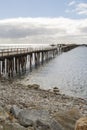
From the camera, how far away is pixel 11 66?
1614 inches

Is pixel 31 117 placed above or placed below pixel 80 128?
below

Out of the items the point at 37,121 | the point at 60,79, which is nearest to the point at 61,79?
the point at 60,79

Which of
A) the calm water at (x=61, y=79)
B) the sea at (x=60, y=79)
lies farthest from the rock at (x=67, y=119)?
the calm water at (x=61, y=79)

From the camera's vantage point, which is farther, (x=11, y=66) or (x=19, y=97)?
(x=11, y=66)

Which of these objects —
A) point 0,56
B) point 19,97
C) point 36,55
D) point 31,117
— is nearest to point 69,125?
point 31,117

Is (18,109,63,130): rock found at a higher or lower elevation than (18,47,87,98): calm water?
higher

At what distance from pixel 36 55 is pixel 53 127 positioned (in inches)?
2153

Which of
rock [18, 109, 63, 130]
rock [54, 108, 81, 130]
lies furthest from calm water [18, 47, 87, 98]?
rock [18, 109, 63, 130]

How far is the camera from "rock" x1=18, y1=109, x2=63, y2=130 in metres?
11.1

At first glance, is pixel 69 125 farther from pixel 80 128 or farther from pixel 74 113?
pixel 80 128

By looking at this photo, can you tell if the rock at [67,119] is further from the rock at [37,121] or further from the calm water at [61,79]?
the calm water at [61,79]

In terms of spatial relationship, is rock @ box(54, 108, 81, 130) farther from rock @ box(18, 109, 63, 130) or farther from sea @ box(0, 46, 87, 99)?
sea @ box(0, 46, 87, 99)

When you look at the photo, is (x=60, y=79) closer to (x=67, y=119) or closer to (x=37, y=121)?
(x=67, y=119)

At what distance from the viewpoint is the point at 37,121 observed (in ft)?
38.6
